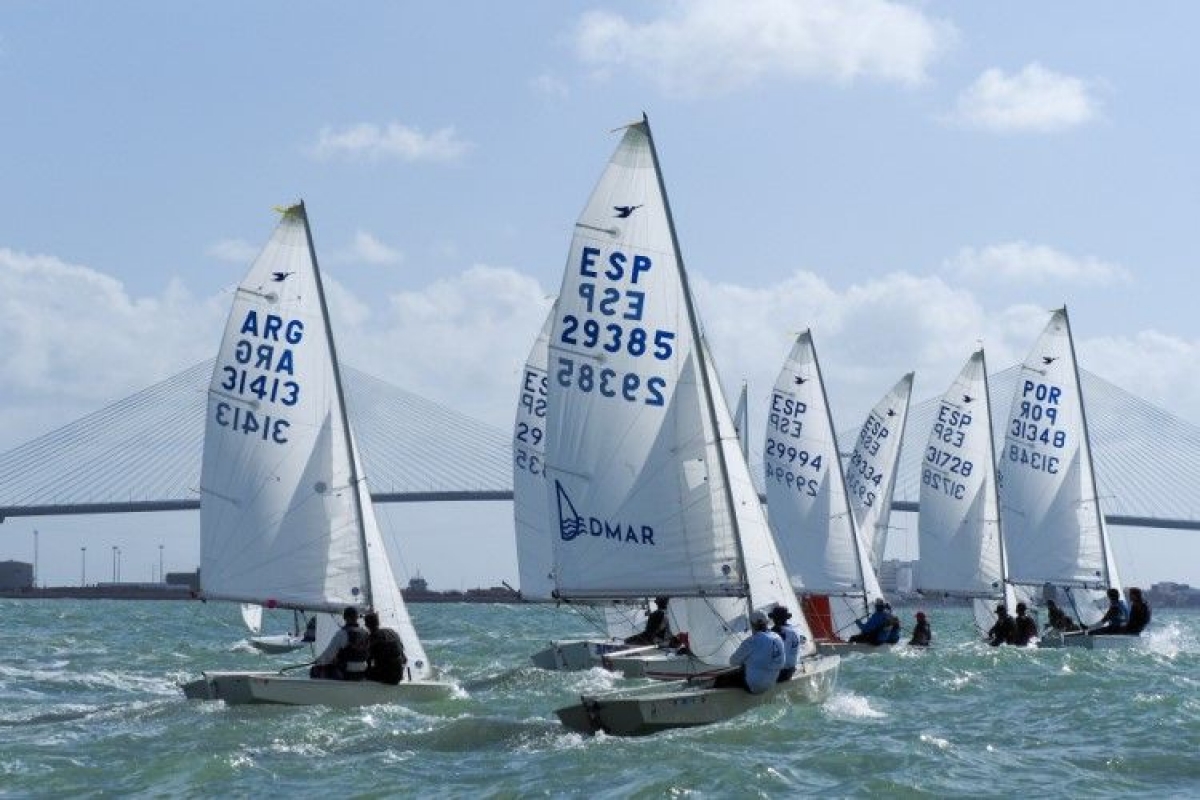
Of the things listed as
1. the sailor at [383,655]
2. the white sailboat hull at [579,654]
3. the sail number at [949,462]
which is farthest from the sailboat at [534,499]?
the sail number at [949,462]

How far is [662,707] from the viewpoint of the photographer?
12.1 m

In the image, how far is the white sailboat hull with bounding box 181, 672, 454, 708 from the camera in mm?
13766

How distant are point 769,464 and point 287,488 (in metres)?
10.5

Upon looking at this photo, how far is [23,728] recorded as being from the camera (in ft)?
45.7

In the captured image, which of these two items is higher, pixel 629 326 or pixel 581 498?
pixel 629 326

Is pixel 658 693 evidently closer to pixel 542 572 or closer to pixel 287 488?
pixel 287 488

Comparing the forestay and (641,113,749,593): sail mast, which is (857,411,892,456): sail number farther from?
(641,113,749,593): sail mast

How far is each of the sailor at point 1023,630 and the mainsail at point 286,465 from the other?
9.88 meters

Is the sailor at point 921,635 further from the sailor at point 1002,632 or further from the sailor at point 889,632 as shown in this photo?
the sailor at point 1002,632

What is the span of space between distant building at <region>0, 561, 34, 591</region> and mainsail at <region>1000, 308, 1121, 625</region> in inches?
2606

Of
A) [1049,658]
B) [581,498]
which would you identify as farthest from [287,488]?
[1049,658]

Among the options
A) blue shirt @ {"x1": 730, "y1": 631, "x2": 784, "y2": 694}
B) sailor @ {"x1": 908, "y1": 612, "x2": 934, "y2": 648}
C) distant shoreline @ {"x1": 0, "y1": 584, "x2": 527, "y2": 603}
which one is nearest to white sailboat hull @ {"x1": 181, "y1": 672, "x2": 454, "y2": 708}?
blue shirt @ {"x1": 730, "y1": 631, "x2": 784, "y2": 694}

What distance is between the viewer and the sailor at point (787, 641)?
42.2 ft

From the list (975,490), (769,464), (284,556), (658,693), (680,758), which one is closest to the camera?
(680,758)
